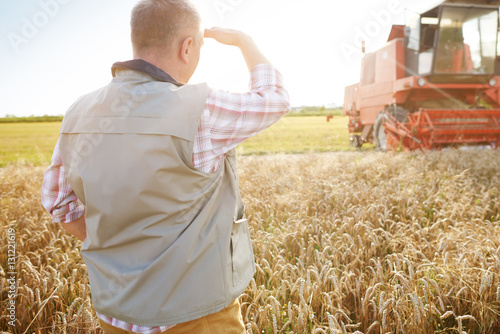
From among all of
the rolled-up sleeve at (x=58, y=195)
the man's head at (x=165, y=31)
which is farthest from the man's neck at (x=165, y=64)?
the rolled-up sleeve at (x=58, y=195)

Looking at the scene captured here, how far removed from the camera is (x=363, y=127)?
515 inches

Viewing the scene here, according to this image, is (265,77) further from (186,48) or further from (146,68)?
(146,68)

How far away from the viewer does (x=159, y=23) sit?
117 centimetres

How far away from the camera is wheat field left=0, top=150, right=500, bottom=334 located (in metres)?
1.97

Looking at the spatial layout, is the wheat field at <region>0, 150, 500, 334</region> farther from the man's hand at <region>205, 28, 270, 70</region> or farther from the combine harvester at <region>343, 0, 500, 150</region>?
the combine harvester at <region>343, 0, 500, 150</region>

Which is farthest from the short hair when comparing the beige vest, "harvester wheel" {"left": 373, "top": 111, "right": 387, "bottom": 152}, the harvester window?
"harvester wheel" {"left": 373, "top": 111, "right": 387, "bottom": 152}

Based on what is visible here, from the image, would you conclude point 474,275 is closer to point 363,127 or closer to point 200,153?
point 200,153

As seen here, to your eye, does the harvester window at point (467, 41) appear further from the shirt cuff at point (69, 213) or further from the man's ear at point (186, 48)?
the shirt cuff at point (69, 213)

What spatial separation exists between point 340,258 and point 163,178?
2.11 metres

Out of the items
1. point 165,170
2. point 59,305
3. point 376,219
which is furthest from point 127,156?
point 376,219

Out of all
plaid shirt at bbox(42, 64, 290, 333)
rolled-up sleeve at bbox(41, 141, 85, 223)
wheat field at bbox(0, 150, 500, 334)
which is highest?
plaid shirt at bbox(42, 64, 290, 333)

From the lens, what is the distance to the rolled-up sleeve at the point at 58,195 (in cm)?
132

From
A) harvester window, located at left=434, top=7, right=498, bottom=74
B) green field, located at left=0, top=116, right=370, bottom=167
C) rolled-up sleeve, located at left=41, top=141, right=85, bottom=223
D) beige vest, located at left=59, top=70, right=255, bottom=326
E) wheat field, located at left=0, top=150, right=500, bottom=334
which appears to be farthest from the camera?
green field, located at left=0, top=116, right=370, bottom=167

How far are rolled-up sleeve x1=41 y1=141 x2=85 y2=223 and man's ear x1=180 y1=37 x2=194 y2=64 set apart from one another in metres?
0.56
